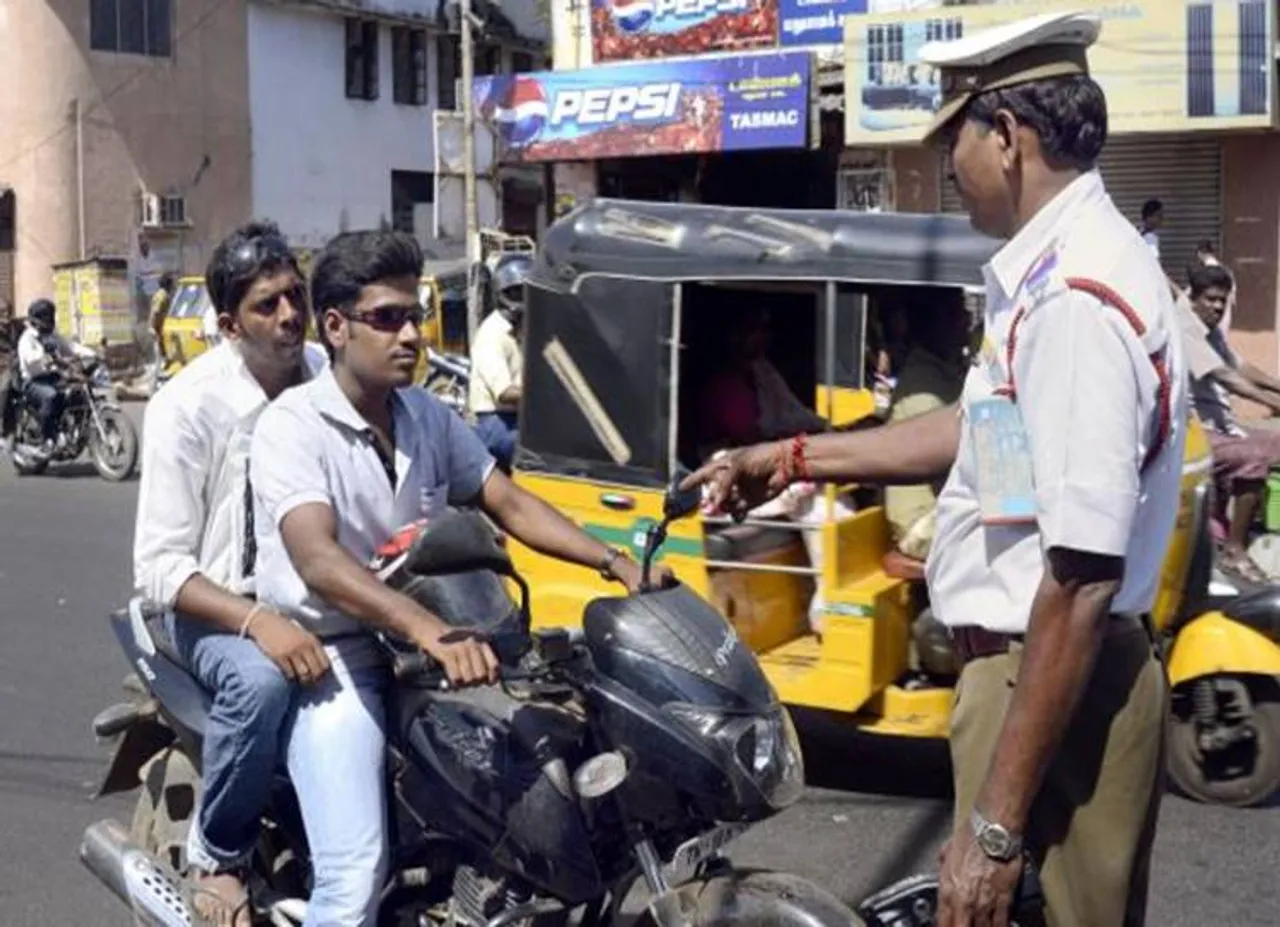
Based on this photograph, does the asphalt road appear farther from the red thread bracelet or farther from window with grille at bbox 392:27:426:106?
window with grille at bbox 392:27:426:106

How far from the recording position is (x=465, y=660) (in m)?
2.96

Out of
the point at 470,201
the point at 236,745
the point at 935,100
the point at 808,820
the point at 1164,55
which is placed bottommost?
the point at 808,820

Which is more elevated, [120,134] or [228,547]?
[120,134]

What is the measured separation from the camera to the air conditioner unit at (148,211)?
95.7ft

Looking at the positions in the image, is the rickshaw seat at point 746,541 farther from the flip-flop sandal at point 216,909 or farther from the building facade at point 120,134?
the building facade at point 120,134

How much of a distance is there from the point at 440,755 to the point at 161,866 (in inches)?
38.0

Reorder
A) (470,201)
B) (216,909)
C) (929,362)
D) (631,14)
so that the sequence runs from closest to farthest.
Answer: (216,909)
(929,362)
(631,14)
(470,201)

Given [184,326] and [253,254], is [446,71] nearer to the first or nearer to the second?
[184,326]

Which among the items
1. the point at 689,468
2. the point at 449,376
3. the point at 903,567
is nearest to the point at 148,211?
the point at 449,376

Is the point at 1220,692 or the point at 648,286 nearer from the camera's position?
the point at 1220,692

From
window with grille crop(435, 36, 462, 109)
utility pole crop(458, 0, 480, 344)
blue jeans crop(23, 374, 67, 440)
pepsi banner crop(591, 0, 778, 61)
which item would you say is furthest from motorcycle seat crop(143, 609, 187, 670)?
window with grille crop(435, 36, 462, 109)

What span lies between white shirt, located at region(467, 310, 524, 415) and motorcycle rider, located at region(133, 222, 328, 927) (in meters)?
5.22

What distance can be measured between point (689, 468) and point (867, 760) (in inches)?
48.3

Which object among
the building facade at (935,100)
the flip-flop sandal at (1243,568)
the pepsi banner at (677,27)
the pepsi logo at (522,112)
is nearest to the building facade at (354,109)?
the pepsi logo at (522,112)
